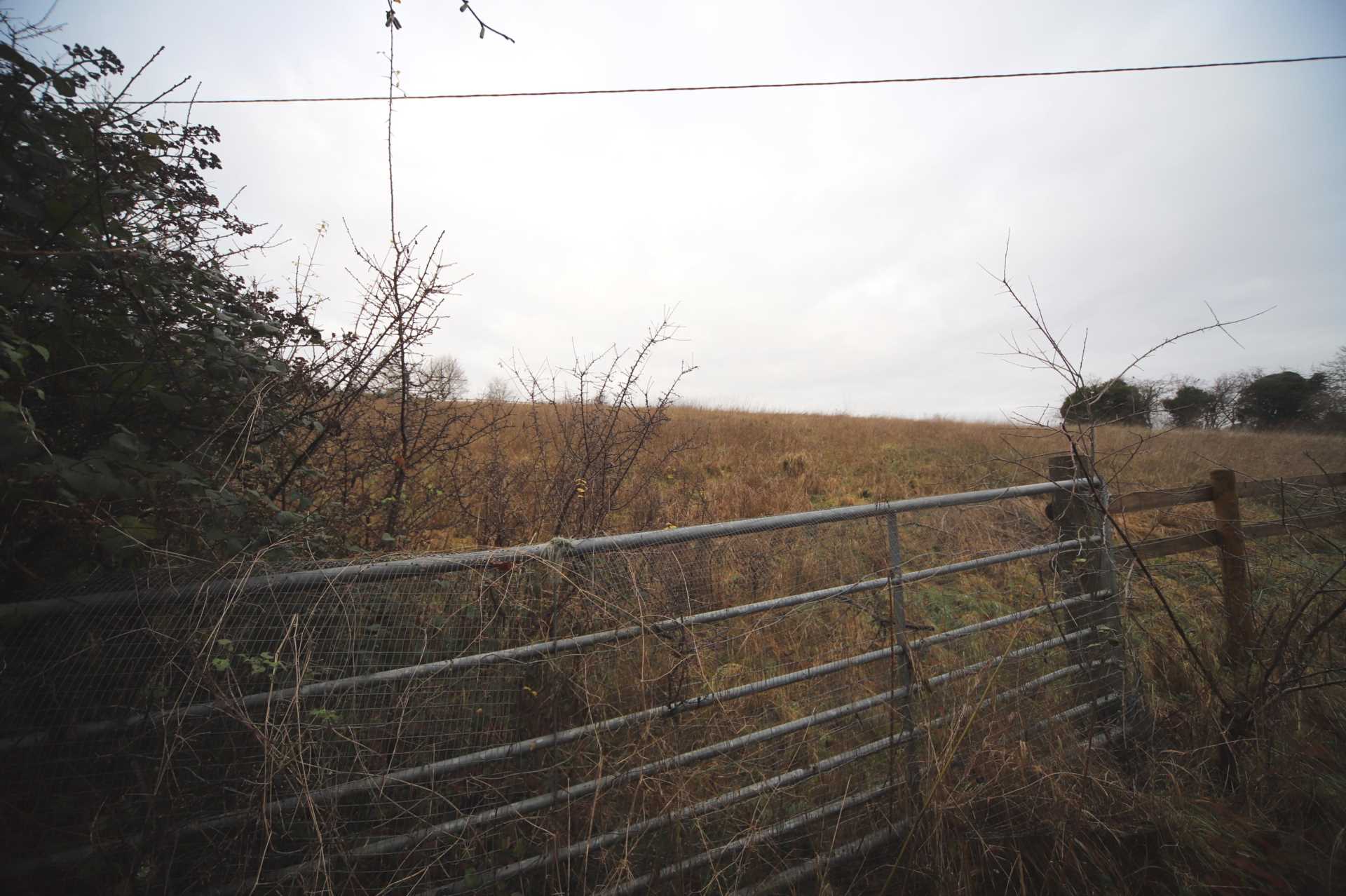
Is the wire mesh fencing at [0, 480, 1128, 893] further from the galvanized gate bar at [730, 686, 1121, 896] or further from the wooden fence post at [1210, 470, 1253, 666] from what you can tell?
the wooden fence post at [1210, 470, 1253, 666]

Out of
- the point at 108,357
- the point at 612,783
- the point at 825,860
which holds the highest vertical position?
the point at 108,357

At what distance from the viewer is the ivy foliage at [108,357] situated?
61.9 inches

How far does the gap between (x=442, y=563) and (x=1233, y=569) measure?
15.2ft

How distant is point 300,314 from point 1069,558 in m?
4.42

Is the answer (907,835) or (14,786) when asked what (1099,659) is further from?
(14,786)

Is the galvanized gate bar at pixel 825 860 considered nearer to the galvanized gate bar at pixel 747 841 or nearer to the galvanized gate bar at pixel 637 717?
the galvanized gate bar at pixel 747 841

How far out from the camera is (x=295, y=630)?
1.70 meters

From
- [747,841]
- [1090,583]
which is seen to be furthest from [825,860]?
[1090,583]

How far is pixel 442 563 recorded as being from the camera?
1839 mm

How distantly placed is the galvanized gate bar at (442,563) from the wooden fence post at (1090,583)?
3.19ft

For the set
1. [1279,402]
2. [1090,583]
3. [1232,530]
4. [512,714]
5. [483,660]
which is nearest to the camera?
[483,660]

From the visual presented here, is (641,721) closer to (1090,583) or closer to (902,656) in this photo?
(902,656)

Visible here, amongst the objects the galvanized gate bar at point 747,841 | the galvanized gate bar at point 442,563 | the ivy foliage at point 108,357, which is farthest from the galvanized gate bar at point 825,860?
the ivy foliage at point 108,357

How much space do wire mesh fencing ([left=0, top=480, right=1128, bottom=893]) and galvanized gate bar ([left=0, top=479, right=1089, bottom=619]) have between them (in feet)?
0.03
